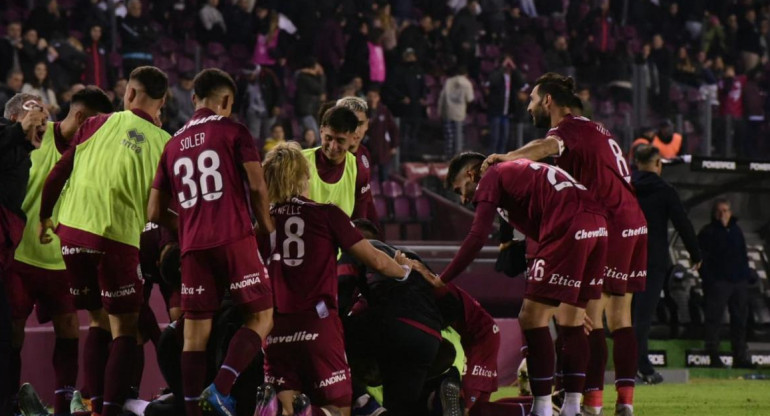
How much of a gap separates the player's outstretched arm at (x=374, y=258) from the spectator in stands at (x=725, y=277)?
7736 millimetres

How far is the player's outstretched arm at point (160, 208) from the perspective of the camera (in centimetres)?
687

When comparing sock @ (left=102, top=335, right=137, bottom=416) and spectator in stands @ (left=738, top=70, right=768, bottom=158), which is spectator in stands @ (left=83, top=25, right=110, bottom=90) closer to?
spectator in stands @ (left=738, top=70, right=768, bottom=158)

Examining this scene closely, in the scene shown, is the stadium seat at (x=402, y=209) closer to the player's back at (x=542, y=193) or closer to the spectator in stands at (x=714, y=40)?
the player's back at (x=542, y=193)

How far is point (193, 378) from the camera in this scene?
21.0 ft

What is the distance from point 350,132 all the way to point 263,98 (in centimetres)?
912

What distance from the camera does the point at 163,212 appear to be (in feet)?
22.7

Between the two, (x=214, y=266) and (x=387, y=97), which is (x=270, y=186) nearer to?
(x=214, y=266)

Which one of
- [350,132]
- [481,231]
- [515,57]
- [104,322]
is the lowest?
[104,322]

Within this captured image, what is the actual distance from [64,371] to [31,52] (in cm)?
900

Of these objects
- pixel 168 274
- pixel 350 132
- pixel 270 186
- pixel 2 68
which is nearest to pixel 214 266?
pixel 270 186

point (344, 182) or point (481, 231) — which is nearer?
point (481, 231)

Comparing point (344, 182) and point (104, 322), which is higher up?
point (344, 182)

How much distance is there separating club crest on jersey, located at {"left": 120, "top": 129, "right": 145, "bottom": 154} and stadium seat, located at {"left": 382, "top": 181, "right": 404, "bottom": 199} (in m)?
9.37

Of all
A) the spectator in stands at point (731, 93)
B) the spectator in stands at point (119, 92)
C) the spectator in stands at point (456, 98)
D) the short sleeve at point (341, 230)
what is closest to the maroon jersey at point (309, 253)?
the short sleeve at point (341, 230)
